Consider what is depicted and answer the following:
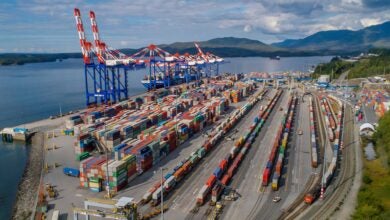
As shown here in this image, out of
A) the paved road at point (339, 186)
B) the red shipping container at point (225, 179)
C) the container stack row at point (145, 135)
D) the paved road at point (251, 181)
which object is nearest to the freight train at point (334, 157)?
the paved road at point (339, 186)

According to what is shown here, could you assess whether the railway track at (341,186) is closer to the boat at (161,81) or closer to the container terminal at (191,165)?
the container terminal at (191,165)

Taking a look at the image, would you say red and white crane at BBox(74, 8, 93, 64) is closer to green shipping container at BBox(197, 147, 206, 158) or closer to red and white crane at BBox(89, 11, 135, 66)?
red and white crane at BBox(89, 11, 135, 66)

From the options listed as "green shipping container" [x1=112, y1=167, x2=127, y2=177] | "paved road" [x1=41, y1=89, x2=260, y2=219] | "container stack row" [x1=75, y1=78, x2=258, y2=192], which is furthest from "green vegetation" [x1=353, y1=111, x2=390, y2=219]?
"green shipping container" [x1=112, y1=167, x2=127, y2=177]

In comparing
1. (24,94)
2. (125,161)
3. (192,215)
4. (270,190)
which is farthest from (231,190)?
(24,94)

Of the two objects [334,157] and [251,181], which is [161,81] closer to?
[334,157]

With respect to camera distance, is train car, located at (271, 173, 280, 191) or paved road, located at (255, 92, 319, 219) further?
train car, located at (271, 173, 280, 191)

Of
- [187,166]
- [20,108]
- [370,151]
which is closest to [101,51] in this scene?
[20,108]
